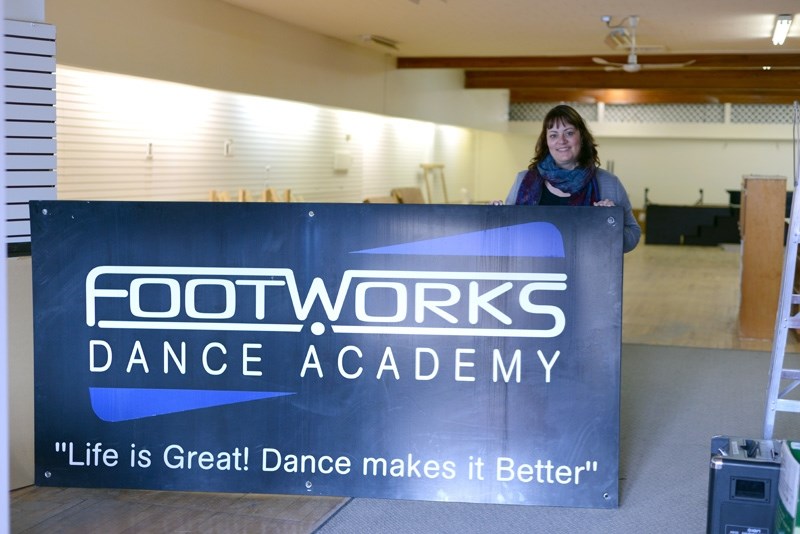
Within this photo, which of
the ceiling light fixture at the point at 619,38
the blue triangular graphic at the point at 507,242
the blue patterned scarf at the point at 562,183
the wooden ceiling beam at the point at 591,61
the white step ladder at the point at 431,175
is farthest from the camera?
the white step ladder at the point at 431,175

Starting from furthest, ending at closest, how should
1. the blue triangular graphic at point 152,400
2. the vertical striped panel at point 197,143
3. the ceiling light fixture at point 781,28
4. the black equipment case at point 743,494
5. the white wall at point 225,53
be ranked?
the ceiling light fixture at point 781,28 → the vertical striped panel at point 197,143 → the white wall at point 225,53 → the blue triangular graphic at point 152,400 → the black equipment case at point 743,494

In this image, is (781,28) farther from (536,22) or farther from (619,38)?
(536,22)

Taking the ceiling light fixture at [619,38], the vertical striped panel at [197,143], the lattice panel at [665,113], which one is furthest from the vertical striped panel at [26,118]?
the lattice panel at [665,113]

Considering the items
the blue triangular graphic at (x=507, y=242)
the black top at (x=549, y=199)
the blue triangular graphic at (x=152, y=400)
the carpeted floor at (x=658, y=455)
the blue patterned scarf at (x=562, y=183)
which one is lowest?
the carpeted floor at (x=658, y=455)

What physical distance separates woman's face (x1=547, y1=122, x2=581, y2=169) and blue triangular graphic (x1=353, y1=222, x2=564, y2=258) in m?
0.86

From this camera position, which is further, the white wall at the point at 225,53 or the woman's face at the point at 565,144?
the white wall at the point at 225,53

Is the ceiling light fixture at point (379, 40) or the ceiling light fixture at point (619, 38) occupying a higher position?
the ceiling light fixture at point (379, 40)

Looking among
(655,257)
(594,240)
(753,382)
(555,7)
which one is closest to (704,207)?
(655,257)

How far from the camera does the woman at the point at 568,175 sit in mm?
4496

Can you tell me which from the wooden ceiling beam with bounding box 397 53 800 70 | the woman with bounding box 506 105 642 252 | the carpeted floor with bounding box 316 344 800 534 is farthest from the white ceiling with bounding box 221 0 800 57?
the woman with bounding box 506 105 642 252

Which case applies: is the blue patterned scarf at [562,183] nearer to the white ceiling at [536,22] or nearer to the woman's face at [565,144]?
the woman's face at [565,144]

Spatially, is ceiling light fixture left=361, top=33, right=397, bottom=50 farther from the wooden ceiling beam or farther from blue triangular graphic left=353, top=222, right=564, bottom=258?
blue triangular graphic left=353, top=222, right=564, bottom=258

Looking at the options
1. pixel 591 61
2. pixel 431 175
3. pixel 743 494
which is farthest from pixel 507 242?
pixel 431 175

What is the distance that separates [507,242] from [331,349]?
782 mm
